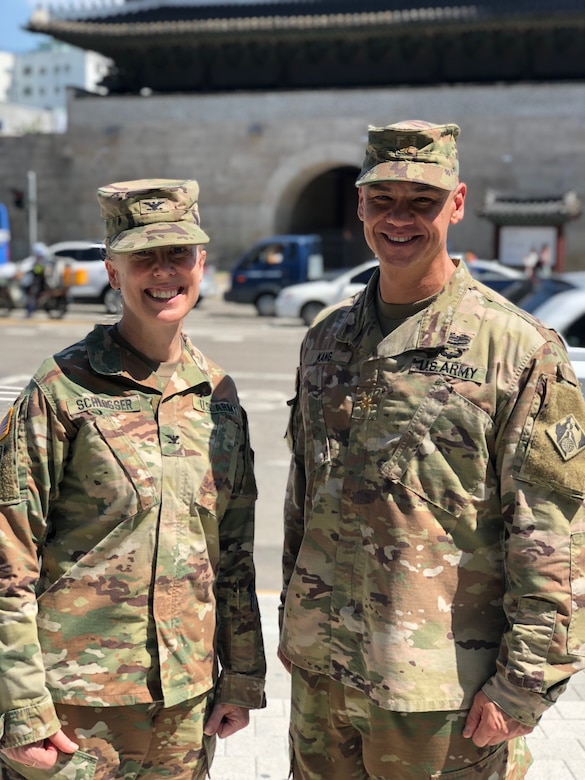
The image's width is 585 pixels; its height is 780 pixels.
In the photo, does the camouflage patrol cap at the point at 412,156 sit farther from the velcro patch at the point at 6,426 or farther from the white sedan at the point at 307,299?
the white sedan at the point at 307,299

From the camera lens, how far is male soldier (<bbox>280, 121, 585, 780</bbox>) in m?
2.29

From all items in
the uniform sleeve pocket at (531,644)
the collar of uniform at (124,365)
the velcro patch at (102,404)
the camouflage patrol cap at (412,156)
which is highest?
the camouflage patrol cap at (412,156)

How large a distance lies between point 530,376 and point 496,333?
144 millimetres

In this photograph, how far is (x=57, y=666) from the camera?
92.8 inches

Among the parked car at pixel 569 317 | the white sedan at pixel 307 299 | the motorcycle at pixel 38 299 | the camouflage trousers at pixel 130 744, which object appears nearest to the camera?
the camouflage trousers at pixel 130 744

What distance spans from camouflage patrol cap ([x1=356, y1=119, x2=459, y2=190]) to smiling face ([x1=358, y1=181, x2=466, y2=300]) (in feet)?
0.11

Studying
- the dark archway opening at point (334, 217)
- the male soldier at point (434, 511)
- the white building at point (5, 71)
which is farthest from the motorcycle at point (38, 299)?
the white building at point (5, 71)

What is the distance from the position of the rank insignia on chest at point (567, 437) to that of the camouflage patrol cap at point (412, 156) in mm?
629

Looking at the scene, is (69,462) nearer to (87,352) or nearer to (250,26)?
(87,352)

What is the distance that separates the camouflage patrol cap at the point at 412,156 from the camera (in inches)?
93.0

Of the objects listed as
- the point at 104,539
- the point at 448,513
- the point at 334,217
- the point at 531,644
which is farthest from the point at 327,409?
the point at 334,217

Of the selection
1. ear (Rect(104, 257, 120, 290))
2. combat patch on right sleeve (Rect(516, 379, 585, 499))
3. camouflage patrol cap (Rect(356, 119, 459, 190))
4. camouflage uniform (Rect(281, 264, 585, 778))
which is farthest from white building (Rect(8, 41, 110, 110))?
combat patch on right sleeve (Rect(516, 379, 585, 499))

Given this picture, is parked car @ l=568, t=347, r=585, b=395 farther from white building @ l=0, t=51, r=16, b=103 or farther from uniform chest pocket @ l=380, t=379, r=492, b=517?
white building @ l=0, t=51, r=16, b=103

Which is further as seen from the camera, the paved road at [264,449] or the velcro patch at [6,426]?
the paved road at [264,449]
